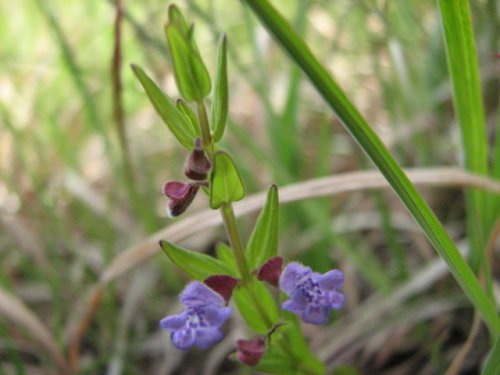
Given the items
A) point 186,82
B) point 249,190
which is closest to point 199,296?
point 186,82

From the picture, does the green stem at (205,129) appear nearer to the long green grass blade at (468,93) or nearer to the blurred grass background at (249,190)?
the long green grass blade at (468,93)

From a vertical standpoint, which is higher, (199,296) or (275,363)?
(199,296)

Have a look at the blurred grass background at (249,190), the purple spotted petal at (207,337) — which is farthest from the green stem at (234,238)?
the blurred grass background at (249,190)

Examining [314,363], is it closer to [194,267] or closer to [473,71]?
[194,267]

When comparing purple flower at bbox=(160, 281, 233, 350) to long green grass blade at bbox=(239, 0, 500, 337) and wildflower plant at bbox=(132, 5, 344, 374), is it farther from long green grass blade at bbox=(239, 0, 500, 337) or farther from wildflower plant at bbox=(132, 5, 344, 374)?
long green grass blade at bbox=(239, 0, 500, 337)

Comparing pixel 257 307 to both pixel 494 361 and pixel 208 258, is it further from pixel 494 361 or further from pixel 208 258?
pixel 494 361

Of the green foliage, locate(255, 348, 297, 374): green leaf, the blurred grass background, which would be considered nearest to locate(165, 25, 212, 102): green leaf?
the green foliage
